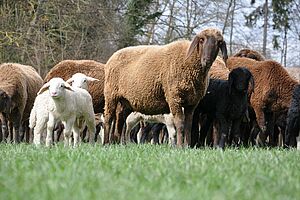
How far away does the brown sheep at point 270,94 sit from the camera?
550 inches

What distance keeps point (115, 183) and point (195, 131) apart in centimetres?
862

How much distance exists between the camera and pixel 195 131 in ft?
42.7

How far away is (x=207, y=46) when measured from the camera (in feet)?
34.4

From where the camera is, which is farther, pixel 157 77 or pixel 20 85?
pixel 20 85

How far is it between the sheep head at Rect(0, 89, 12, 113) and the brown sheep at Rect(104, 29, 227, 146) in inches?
112

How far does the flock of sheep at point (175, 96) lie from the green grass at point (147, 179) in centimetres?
445

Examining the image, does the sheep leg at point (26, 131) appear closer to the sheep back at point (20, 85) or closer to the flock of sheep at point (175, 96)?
the sheep back at point (20, 85)

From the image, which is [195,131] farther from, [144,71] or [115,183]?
[115,183]

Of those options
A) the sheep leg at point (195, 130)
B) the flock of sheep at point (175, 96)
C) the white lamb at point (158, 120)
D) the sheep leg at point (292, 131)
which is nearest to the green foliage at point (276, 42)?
the white lamb at point (158, 120)

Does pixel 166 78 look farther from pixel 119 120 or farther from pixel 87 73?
pixel 87 73

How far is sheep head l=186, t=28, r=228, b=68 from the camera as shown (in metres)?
10.4

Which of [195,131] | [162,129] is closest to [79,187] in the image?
[195,131]

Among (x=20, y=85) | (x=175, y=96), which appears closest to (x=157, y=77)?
(x=175, y=96)

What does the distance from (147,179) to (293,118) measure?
8.32m
